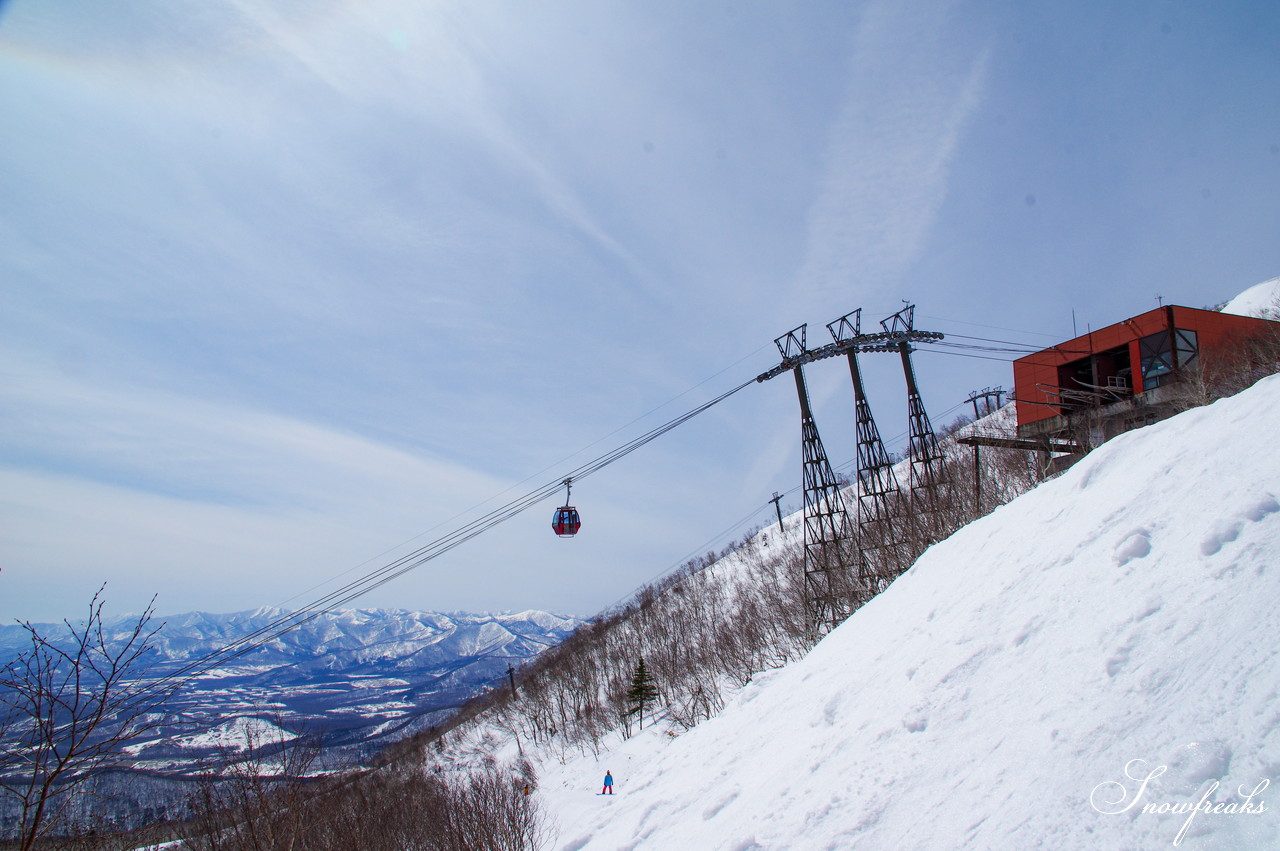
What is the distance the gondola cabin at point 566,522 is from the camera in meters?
17.3

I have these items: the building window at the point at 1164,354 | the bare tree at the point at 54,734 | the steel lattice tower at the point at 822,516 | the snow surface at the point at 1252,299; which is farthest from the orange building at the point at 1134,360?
the snow surface at the point at 1252,299

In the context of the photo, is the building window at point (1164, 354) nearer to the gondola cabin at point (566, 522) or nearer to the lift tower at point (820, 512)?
the lift tower at point (820, 512)

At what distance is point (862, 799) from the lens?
6258 mm

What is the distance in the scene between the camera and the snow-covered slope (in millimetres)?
4434

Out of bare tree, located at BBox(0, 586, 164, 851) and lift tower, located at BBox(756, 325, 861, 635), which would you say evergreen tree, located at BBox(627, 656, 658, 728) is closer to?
lift tower, located at BBox(756, 325, 861, 635)

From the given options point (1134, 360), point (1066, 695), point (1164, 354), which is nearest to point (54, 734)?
point (1066, 695)

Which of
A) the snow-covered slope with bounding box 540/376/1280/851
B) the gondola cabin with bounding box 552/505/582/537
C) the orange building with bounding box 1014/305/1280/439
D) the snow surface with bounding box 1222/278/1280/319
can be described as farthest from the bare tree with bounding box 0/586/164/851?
the snow surface with bounding box 1222/278/1280/319

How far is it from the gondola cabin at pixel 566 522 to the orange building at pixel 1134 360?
654 inches

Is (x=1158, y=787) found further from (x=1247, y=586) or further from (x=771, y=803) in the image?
(x=771, y=803)

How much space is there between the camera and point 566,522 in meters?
17.4

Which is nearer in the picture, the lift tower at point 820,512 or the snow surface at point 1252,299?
the lift tower at point 820,512

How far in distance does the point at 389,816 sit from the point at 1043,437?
3123 centimetres

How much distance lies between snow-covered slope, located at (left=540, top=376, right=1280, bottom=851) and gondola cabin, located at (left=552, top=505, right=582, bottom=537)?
7907 millimetres

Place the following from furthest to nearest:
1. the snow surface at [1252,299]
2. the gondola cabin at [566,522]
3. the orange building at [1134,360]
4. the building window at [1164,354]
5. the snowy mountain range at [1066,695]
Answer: the snow surface at [1252,299] → the orange building at [1134,360] → the building window at [1164,354] → the gondola cabin at [566,522] → the snowy mountain range at [1066,695]
